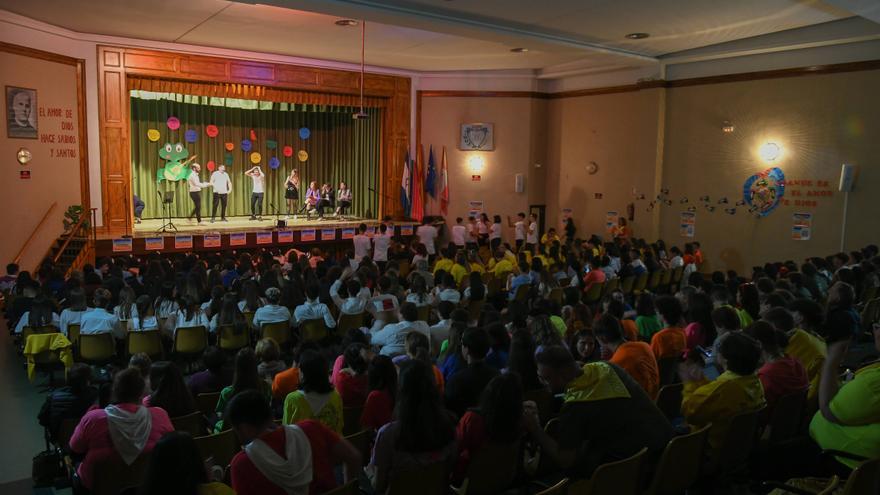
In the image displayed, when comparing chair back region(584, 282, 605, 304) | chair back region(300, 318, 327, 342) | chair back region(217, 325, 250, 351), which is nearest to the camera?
chair back region(217, 325, 250, 351)

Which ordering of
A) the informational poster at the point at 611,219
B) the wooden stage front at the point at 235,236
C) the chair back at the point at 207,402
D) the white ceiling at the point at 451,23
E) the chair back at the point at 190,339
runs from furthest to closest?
the informational poster at the point at 611,219
the wooden stage front at the point at 235,236
the white ceiling at the point at 451,23
the chair back at the point at 190,339
the chair back at the point at 207,402

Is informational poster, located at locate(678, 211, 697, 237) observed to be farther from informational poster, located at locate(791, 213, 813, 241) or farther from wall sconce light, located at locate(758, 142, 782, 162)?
informational poster, located at locate(791, 213, 813, 241)

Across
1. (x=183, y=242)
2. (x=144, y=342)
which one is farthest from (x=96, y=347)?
(x=183, y=242)

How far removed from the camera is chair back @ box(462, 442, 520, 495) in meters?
3.43

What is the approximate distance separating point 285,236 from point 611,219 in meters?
7.64

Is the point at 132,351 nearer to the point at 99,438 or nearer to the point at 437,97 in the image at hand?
the point at 99,438

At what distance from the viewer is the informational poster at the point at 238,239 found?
1405 cm

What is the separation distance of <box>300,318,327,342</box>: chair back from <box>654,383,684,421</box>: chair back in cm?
400

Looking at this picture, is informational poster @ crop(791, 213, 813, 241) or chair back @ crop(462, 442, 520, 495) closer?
chair back @ crop(462, 442, 520, 495)

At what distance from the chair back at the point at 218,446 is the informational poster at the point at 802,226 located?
38.7ft

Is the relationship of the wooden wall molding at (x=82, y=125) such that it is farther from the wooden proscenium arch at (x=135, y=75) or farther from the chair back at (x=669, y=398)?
the chair back at (x=669, y=398)

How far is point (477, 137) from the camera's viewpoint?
1717 cm

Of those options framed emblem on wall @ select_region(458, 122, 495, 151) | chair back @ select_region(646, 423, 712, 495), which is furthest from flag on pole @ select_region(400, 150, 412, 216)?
chair back @ select_region(646, 423, 712, 495)

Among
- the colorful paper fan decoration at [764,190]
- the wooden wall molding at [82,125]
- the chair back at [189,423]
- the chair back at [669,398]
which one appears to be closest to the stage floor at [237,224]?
the wooden wall molding at [82,125]
